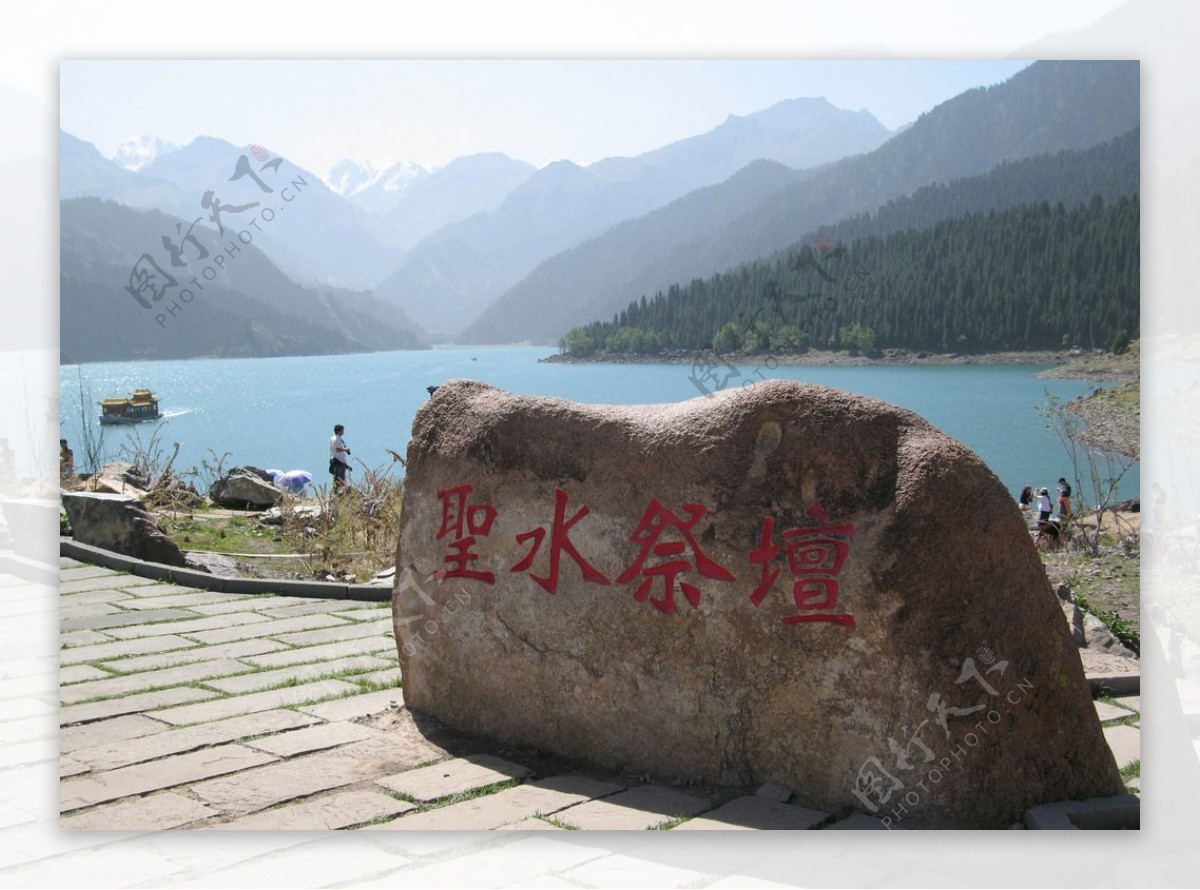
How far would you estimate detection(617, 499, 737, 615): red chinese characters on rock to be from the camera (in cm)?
329

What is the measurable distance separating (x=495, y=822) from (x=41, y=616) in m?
4.14

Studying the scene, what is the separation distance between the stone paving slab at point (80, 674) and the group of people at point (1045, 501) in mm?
5049

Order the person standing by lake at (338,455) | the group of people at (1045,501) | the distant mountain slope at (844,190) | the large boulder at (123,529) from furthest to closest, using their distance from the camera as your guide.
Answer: the person standing by lake at (338,455), the distant mountain slope at (844,190), the group of people at (1045,501), the large boulder at (123,529)

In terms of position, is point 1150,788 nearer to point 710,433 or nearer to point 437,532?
point 710,433

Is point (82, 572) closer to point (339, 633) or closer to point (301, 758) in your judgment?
point (339, 633)

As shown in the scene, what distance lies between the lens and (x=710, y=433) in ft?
10.8

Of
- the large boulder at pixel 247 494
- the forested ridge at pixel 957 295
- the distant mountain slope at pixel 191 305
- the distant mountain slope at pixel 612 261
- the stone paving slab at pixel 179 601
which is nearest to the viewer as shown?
the stone paving slab at pixel 179 601

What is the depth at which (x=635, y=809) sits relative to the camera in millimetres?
3182

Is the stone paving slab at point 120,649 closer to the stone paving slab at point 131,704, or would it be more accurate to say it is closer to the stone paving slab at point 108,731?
the stone paving slab at point 131,704

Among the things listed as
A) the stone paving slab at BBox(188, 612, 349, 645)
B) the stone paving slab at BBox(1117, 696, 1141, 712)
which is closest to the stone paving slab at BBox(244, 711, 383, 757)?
the stone paving slab at BBox(188, 612, 349, 645)

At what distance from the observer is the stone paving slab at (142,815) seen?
319 cm

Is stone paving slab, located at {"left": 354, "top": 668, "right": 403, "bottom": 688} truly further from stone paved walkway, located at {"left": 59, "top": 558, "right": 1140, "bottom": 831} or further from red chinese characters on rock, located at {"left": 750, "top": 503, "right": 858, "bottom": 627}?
red chinese characters on rock, located at {"left": 750, "top": 503, "right": 858, "bottom": 627}

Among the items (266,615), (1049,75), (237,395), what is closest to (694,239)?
(237,395)

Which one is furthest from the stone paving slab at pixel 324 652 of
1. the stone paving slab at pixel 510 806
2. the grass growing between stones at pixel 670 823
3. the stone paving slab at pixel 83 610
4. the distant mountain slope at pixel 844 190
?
the distant mountain slope at pixel 844 190
